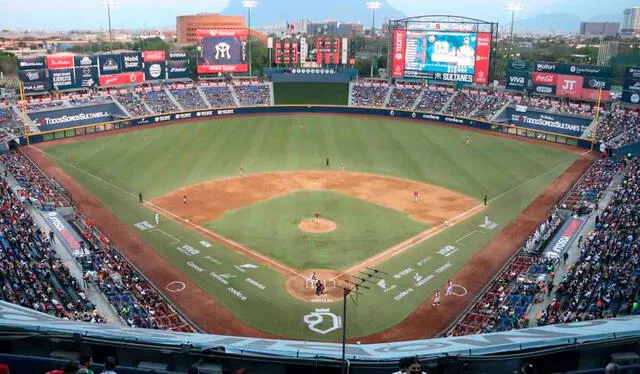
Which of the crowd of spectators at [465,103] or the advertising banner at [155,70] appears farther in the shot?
the advertising banner at [155,70]

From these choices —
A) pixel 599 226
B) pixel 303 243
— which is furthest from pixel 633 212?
pixel 303 243

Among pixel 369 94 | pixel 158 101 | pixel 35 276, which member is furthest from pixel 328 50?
pixel 35 276

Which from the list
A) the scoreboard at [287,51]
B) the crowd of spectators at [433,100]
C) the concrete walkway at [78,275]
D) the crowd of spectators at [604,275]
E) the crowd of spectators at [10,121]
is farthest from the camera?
the scoreboard at [287,51]

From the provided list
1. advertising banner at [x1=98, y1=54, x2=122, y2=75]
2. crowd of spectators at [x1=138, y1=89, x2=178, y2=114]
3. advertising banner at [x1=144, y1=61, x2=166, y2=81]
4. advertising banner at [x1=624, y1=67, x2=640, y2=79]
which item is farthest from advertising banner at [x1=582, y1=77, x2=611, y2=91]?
advertising banner at [x1=98, y1=54, x2=122, y2=75]

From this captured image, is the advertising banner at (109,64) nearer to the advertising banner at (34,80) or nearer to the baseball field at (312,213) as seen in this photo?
the advertising banner at (34,80)

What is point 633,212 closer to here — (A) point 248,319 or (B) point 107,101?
(A) point 248,319

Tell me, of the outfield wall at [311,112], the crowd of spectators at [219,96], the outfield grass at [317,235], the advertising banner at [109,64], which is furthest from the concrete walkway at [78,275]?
the crowd of spectators at [219,96]
